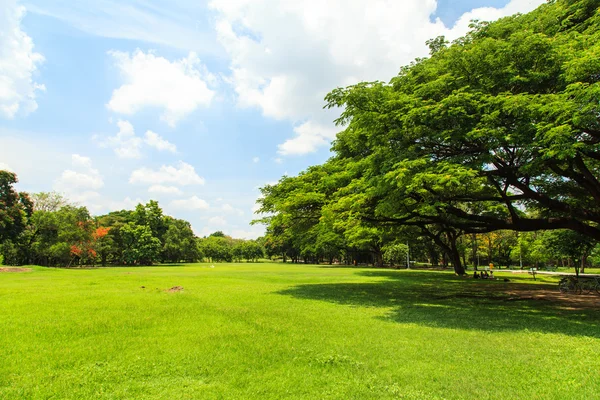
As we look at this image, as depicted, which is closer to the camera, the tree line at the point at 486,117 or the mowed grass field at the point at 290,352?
the mowed grass field at the point at 290,352

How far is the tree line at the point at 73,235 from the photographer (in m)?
43.9

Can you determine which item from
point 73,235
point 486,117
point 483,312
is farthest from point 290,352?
point 73,235

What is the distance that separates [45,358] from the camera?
6.16 meters

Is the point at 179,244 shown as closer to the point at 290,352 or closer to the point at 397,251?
the point at 397,251

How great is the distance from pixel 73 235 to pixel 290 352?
159 feet

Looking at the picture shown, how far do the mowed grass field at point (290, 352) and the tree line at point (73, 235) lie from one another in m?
39.2

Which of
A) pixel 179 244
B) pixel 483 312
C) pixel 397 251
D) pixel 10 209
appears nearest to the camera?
pixel 483 312

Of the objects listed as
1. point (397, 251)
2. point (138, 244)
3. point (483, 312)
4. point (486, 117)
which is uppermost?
point (486, 117)

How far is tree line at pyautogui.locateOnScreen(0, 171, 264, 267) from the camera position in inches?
1729

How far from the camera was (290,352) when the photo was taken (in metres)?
6.59

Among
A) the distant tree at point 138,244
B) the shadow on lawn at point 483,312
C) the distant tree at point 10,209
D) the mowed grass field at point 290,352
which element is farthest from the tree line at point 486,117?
the distant tree at point 138,244

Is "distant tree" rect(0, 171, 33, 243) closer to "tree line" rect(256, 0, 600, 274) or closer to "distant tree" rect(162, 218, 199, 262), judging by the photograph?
"distant tree" rect(162, 218, 199, 262)

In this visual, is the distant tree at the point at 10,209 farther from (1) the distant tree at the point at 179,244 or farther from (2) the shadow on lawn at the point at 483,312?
(2) the shadow on lawn at the point at 483,312

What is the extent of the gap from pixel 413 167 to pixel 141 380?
8.99 meters
